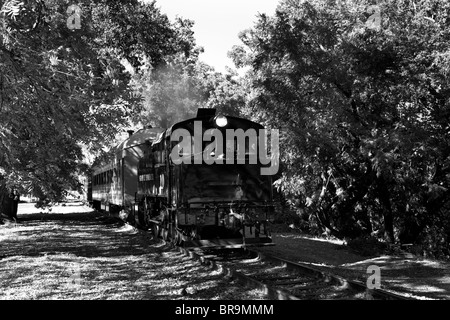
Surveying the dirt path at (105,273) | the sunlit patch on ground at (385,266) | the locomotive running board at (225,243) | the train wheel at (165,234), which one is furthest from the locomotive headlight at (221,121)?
the train wheel at (165,234)

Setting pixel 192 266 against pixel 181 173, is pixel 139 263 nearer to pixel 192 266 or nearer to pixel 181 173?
pixel 192 266

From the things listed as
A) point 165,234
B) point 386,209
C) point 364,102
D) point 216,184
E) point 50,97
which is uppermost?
point 364,102

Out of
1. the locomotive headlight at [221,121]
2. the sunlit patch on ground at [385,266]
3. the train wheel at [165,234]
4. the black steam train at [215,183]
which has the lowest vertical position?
the sunlit patch on ground at [385,266]

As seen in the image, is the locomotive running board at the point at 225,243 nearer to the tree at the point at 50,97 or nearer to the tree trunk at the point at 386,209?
the tree at the point at 50,97

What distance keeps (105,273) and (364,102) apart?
9946mm

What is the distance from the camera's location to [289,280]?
9336 mm

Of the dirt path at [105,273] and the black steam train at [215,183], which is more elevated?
the black steam train at [215,183]

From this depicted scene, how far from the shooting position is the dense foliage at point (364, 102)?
1448 cm

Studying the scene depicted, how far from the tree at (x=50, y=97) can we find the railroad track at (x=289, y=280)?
3955 millimetres

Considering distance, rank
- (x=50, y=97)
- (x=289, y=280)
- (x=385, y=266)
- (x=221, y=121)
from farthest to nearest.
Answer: (x=221, y=121) < (x=385, y=266) < (x=289, y=280) < (x=50, y=97)

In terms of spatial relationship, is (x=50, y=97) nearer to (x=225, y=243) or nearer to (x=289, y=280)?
(x=225, y=243)

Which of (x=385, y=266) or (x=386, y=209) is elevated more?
(x=386, y=209)

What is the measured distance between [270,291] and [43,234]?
13.3 meters

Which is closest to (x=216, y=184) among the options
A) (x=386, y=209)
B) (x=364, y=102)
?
(x=364, y=102)
